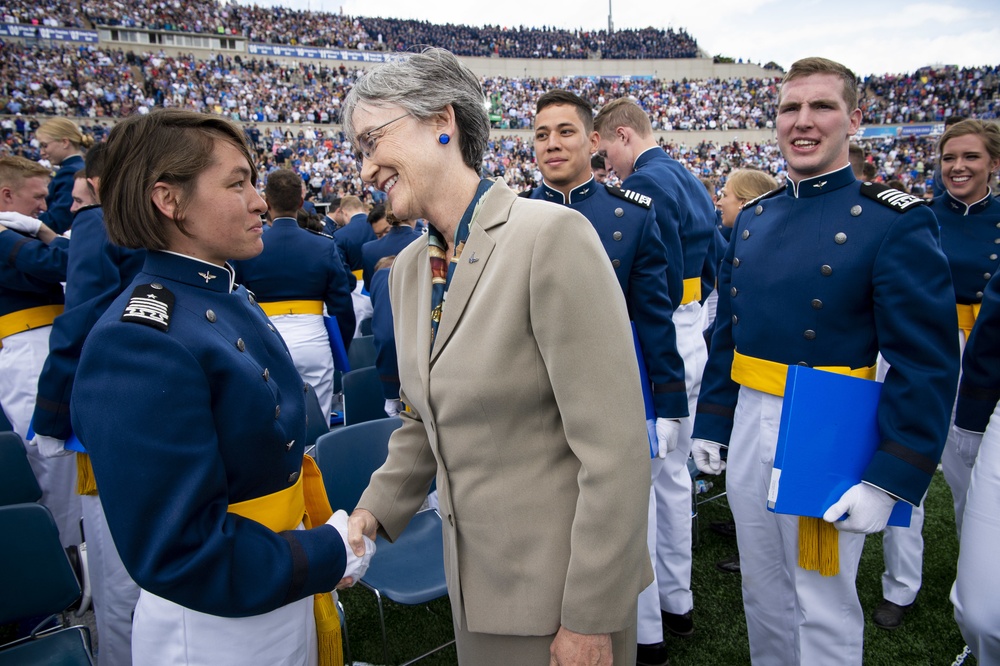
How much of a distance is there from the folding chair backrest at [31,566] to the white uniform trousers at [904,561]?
3.57 metres

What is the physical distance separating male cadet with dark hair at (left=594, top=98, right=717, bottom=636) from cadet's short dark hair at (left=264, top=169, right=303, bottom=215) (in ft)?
7.34

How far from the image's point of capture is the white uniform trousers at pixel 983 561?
5.54 feet

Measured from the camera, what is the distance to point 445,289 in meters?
1.49

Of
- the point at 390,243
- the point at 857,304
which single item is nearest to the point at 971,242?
the point at 857,304

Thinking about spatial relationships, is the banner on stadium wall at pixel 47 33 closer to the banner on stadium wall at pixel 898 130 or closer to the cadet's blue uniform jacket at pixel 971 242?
the cadet's blue uniform jacket at pixel 971 242

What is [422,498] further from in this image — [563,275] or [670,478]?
[670,478]

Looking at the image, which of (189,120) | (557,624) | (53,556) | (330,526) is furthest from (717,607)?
(189,120)

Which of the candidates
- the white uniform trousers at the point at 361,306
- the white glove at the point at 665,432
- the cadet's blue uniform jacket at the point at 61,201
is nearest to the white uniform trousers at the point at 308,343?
the cadet's blue uniform jacket at the point at 61,201

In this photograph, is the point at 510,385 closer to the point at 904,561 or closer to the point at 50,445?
the point at 50,445

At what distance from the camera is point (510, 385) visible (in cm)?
129

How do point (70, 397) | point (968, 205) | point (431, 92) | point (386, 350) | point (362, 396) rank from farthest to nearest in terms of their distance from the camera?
1. point (362, 396)
2. point (386, 350)
3. point (968, 205)
4. point (70, 397)
5. point (431, 92)

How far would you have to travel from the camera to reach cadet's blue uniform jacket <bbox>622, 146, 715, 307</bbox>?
3365 millimetres

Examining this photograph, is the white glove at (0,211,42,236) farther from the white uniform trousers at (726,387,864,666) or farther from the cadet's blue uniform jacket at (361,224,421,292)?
the white uniform trousers at (726,387,864,666)

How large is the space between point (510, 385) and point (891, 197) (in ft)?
4.68
